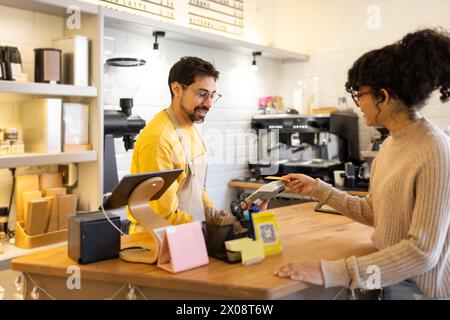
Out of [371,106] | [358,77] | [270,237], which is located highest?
[358,77]

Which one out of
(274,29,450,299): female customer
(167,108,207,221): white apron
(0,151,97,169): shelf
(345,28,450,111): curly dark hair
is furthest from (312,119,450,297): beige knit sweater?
(0,151,97,169): shelf

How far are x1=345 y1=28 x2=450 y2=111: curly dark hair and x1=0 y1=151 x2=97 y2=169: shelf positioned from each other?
187cm

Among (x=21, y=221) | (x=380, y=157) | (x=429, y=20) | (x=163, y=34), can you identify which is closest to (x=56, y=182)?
(x=21, y=221)

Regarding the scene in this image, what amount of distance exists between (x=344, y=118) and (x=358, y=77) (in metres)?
2.90

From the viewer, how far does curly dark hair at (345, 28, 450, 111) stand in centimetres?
163

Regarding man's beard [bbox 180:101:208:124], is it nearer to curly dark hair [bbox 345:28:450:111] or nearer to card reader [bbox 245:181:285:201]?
card reader [bbox 245:181:285:201]

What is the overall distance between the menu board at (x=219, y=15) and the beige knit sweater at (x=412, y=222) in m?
2.88

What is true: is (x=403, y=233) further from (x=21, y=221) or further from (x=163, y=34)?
(x=163, y=34)

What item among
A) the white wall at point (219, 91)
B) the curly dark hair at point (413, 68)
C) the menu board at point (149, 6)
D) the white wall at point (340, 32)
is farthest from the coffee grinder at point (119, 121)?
the white wall at point (340, 32)

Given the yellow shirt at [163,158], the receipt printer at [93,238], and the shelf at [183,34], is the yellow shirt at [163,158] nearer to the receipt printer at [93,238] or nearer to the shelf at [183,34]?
the receipt printer at [93,238]

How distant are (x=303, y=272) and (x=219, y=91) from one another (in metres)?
3.19

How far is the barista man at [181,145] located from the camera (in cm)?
212

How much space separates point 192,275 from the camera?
1587 millimetres

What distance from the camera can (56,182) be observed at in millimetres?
3070
